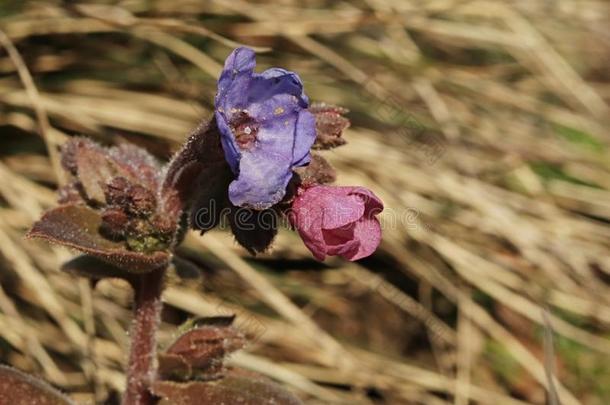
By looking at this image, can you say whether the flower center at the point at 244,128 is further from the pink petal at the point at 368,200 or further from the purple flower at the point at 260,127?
the pink petal at the point at 368,200

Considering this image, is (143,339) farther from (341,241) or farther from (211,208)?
(341,241)

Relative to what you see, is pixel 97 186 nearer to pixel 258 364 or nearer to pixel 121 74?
pixel 258 364

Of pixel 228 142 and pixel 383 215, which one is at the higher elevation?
pixel 228 142

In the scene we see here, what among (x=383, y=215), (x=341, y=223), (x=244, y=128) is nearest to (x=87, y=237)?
(x=244, y=128)

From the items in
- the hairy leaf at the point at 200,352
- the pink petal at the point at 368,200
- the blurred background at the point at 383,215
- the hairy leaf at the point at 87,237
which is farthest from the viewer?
the blurred background at the point at 383,215

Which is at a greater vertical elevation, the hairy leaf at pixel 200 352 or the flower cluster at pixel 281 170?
the flower cluster at pixel 281 170

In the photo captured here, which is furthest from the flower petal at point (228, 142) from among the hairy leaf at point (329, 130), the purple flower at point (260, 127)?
the hairy leaf at point (329, 130)

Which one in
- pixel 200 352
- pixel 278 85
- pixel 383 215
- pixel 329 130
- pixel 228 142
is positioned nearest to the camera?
pixel 228 142

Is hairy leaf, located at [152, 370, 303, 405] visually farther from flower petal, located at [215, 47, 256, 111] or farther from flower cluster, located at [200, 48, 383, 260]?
flower petal, located at [215, 47, 256, 111]
